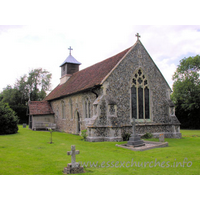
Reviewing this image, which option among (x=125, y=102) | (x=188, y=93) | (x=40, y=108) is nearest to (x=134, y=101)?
(x=125, y=102)

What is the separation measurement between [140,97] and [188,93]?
83.8 feet

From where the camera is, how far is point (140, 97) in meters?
17.3

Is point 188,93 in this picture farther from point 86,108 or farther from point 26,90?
point 26,90

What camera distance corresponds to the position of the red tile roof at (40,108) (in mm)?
26106

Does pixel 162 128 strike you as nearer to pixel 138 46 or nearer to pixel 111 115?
pixel 111 115

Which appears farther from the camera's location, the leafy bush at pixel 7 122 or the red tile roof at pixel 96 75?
the leafy bush at pixel 7 122

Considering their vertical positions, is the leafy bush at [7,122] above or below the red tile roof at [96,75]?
below

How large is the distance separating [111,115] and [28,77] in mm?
41805

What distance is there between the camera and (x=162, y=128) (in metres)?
18.0

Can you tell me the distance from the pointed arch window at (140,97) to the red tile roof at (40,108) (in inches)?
561

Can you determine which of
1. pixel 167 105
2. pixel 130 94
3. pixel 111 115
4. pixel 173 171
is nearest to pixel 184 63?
pixel 167 105

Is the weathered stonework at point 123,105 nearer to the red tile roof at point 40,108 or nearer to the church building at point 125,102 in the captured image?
the church building at point 125,102

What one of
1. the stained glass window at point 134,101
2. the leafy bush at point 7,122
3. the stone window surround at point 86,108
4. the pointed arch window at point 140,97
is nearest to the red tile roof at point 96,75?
the stone window surround at point 86,108

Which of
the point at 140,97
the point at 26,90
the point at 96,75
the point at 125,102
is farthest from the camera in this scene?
the point at 26,90
